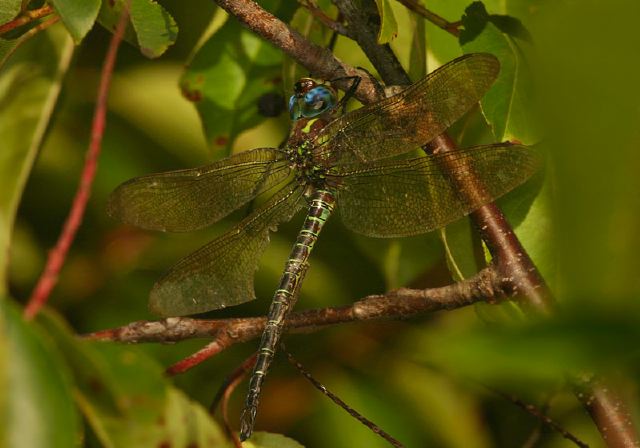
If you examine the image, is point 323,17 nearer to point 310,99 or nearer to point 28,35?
point 310,99

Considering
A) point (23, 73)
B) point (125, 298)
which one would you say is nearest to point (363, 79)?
point (23, 73)

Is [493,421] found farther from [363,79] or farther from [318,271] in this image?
[363,79]

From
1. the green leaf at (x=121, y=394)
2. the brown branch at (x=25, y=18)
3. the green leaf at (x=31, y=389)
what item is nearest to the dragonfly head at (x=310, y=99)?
the brown branch at (x=25, y=18)

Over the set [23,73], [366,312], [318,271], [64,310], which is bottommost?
[64,310]

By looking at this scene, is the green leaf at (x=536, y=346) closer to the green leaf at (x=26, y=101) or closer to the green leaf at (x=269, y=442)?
the green leaf at (x=269, y=442)

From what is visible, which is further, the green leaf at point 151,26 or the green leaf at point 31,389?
the green leaf at point 151,26

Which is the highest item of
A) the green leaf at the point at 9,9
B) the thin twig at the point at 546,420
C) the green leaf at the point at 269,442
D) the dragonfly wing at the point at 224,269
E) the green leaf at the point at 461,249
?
the green leaf at the point at 9,9

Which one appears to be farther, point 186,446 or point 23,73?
point 23,73

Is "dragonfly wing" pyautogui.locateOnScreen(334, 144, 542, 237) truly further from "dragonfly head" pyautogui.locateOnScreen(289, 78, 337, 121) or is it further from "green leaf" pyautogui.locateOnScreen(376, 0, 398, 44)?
"green leaf" pyautogui.locateOnScreen(376, 0, 398, 44)
